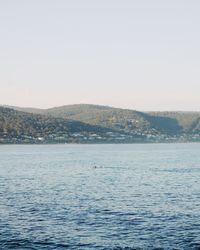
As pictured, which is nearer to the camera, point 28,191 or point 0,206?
point 0,206

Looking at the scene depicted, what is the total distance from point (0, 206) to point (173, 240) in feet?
92.8

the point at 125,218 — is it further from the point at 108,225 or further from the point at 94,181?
the point at 94,181

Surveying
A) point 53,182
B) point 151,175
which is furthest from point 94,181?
point 151,175

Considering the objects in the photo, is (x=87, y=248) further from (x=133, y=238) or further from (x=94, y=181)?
(x=94, y=181)


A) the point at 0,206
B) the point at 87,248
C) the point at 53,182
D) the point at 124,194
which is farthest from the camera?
the point at 53,182

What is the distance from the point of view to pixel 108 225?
181ft

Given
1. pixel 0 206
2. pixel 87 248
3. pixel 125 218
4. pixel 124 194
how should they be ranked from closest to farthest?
pixel 87 248 → pixel 125 218 → pixel 0 206 → pixel 124 194

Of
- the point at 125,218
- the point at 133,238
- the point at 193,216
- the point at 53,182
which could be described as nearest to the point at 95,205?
the point at 125,218

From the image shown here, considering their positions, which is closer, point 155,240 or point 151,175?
point 155,240

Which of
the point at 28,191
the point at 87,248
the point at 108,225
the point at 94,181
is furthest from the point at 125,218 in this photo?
the point at 94,181

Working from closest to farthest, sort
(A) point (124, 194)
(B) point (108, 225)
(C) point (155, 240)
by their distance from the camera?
(C) point (155, 240) → (B) point (108, 225) → (A) point (124, 194)

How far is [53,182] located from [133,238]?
54.3 m

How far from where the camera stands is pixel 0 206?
2682 inches

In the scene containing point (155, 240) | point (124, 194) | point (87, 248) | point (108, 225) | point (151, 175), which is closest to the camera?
point (87, 248)
